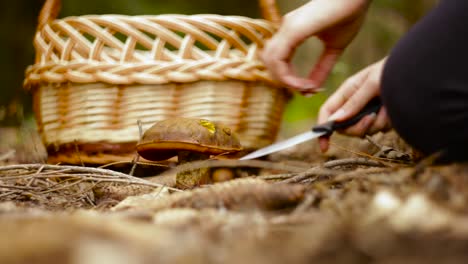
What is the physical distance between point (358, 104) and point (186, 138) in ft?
1.52

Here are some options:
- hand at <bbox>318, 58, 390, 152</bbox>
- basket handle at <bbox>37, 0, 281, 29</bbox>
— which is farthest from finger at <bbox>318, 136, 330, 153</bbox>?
basket handle at <bbox>37, 0, 281, 29</bbox>

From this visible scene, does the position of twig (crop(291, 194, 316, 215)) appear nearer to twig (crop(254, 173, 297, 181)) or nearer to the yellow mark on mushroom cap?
twig (crop(254, 173, 297, 181))

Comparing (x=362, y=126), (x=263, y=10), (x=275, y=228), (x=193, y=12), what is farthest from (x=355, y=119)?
(x=193, y=12)

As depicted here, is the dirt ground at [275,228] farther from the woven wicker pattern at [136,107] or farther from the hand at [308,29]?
the woven wicker pattern at [136,107]

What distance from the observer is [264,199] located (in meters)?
0.80

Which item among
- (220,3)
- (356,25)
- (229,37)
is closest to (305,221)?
(356,25)

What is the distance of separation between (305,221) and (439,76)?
35 cm

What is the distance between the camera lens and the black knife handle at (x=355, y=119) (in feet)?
3.60

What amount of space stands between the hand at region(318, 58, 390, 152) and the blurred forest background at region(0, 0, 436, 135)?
234 cm

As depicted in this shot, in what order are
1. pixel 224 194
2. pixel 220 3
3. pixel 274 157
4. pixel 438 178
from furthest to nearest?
pixel 220 3 → pixel 274 157 → pixel 224 194 → pixel 438 178

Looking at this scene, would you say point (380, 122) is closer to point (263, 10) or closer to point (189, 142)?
point (189, 142)

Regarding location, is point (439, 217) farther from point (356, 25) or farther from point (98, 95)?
point (98, 95)

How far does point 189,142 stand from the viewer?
136cm

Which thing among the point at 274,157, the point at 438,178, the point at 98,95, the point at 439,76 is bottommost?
the point at 274,157
